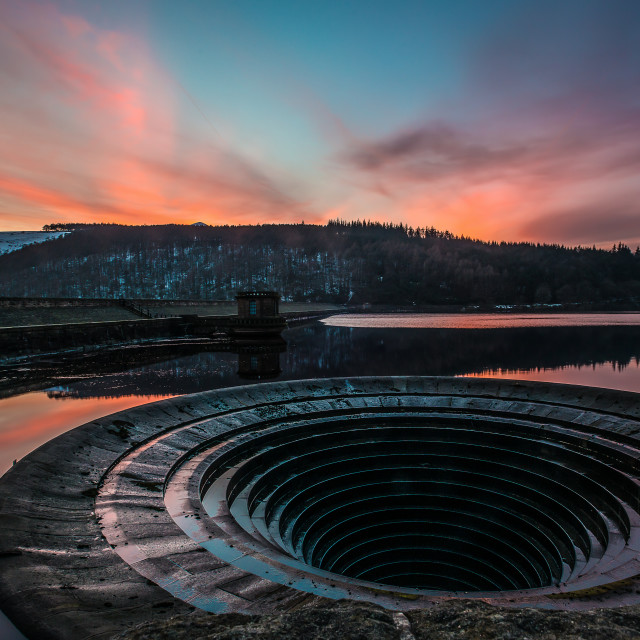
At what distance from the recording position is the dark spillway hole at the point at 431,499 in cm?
1369

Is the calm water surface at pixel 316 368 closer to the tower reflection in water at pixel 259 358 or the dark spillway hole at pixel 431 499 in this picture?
the tower reflection in water at pixel 259 358

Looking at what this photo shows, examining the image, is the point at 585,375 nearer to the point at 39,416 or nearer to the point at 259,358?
the point at 259,358

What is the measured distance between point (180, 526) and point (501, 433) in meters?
14.7

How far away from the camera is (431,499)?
57.5 ft

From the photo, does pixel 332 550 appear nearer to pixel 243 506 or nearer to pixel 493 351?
pixel 243 506

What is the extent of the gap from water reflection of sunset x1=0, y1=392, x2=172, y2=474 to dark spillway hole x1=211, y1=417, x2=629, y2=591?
6722mm

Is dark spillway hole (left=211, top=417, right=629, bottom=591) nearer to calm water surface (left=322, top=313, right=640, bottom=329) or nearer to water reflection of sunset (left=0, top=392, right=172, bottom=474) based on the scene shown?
water reflection of sunset (left=0, top=392, right=172, bottom=474)

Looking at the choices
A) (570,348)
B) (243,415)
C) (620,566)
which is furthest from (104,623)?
(570,348)

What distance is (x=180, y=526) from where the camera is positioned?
9422mm

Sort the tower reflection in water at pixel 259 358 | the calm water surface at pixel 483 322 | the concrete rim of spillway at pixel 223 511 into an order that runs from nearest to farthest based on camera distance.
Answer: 1. the concrete rim of spillway at pixel 223 511
2. the tower reflection in water at pixel 259 358
3. the calm water surface at pixel 483 322

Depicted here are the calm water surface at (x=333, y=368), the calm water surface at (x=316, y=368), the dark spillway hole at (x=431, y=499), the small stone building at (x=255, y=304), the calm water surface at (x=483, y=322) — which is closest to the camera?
the dark spillway hole at (x=431, y=499)

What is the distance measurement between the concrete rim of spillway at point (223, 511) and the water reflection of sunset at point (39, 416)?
1.85 metres

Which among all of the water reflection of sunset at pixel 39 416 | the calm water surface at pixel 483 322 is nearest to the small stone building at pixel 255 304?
the calm water surface at pixel 483 322

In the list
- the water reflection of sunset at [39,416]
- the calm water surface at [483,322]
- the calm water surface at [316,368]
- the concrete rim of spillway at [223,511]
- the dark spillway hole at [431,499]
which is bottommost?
the dark spillway hole at [431,499]
